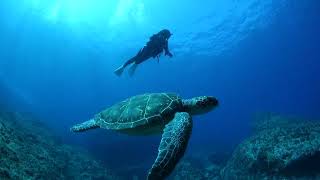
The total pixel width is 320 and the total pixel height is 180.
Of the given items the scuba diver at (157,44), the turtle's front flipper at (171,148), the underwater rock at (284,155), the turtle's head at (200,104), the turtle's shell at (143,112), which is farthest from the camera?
the underwater rock at (284,155)

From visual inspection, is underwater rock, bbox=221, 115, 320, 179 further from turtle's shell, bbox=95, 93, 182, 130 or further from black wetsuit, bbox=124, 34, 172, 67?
turtle's shell, bbox=95, 93, 182, 130

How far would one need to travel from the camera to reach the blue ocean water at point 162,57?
3434 centimetres

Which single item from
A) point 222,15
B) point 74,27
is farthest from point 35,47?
point 222,15

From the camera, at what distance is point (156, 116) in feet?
17.6

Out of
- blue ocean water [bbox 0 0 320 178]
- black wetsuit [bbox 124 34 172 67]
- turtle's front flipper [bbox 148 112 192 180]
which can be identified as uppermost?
blue ocean water [bbox 0 0 320 178]

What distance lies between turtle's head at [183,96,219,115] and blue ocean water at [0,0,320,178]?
13.7m

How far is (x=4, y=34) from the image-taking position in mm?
55781

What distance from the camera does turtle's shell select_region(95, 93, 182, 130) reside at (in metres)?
5.39

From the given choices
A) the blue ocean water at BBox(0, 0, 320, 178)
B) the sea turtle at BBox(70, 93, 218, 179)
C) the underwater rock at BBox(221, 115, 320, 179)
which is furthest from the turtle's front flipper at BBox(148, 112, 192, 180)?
the blue ocean water at BBox(0, 0, 320, 178)

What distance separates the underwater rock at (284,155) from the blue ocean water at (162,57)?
9.27 metres

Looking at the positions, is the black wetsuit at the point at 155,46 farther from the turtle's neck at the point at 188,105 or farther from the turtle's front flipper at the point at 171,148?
the turtle's front flipper at the point at 171,148

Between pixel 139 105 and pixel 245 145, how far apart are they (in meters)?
7.90

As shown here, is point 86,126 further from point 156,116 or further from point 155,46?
point 155,46

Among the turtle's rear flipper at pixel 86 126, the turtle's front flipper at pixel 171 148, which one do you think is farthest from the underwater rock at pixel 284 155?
the turtle's rear flipper at pixel 86 126
